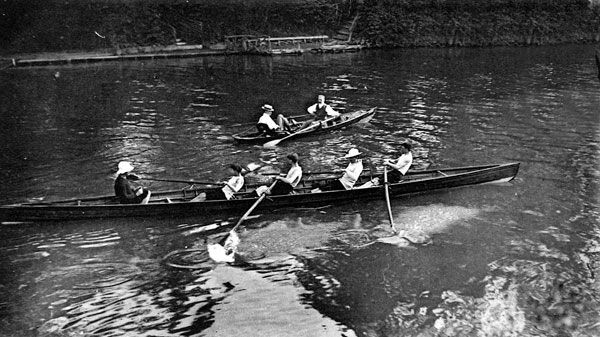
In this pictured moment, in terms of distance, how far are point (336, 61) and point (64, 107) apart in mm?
27708

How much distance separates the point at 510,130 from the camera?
2958 centimetres

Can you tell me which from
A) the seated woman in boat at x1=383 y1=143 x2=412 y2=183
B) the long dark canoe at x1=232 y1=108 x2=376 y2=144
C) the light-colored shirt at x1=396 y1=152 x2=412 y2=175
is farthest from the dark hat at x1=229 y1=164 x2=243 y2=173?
the long dark canoe at x1=232 y1=108 x2=376 y2=144

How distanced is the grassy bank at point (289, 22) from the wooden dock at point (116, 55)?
170 centimetres

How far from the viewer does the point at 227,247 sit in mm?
16281

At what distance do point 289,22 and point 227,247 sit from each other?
51109 mm

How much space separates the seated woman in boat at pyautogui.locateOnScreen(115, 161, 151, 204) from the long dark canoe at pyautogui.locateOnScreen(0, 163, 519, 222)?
0.37 metres

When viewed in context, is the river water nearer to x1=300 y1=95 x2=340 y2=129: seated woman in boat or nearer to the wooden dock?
x1=300 y1=95 x2=340 y2=129: seated woman in boat

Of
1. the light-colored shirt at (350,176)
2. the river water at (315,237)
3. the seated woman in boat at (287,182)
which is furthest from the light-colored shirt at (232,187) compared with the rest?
the light-colored shirt at (350,176)

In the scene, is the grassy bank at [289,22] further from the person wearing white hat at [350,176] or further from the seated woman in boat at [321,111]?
the person wearing white hat at [350,176]

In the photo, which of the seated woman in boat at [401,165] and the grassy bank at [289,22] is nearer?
the seated woman in boat at [401,165]

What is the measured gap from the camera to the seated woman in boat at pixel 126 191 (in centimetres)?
1788

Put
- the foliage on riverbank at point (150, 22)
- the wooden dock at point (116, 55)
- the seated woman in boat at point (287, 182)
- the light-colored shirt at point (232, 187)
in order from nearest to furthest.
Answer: the light-colored shirt at point (232, 187) < the seated woman in boat at point (287, 182) < the wooden dock at point (116, 55) < the foliage on riverbank at point (150, 22)

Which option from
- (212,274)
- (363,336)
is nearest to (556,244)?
(363,336)

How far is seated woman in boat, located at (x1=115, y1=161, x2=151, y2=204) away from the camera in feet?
58.6
